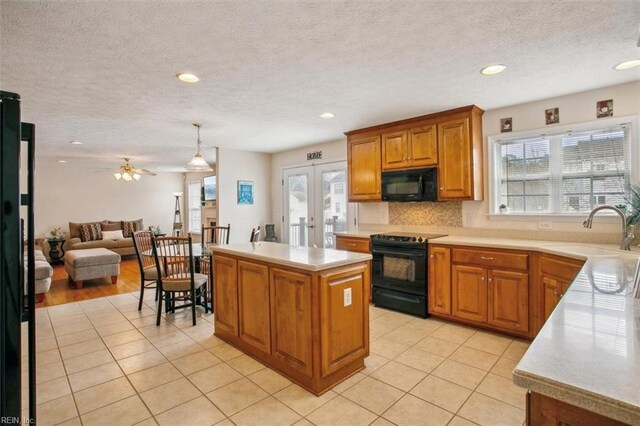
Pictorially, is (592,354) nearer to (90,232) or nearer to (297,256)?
(297,256)

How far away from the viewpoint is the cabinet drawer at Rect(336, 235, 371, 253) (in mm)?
4246

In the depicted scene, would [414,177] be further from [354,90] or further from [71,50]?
[71,50]

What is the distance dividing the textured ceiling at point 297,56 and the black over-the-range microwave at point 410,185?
29.2 inches

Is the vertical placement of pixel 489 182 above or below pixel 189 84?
below

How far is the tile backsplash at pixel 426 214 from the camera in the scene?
4062 millimetres

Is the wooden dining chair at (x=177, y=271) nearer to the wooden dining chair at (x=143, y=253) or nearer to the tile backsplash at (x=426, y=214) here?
the wooden dining chair at (x=143, y=253)

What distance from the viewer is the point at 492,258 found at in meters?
3.19

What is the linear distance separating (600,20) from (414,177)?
2227 mm

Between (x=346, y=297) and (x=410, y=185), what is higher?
(x=410, y=185)

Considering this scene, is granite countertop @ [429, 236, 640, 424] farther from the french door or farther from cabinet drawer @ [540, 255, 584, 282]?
the french door

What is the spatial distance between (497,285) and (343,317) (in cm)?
175

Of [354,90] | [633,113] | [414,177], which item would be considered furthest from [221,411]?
[633,113]

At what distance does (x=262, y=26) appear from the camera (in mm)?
1995

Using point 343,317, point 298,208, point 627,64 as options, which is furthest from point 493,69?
point 298,208
